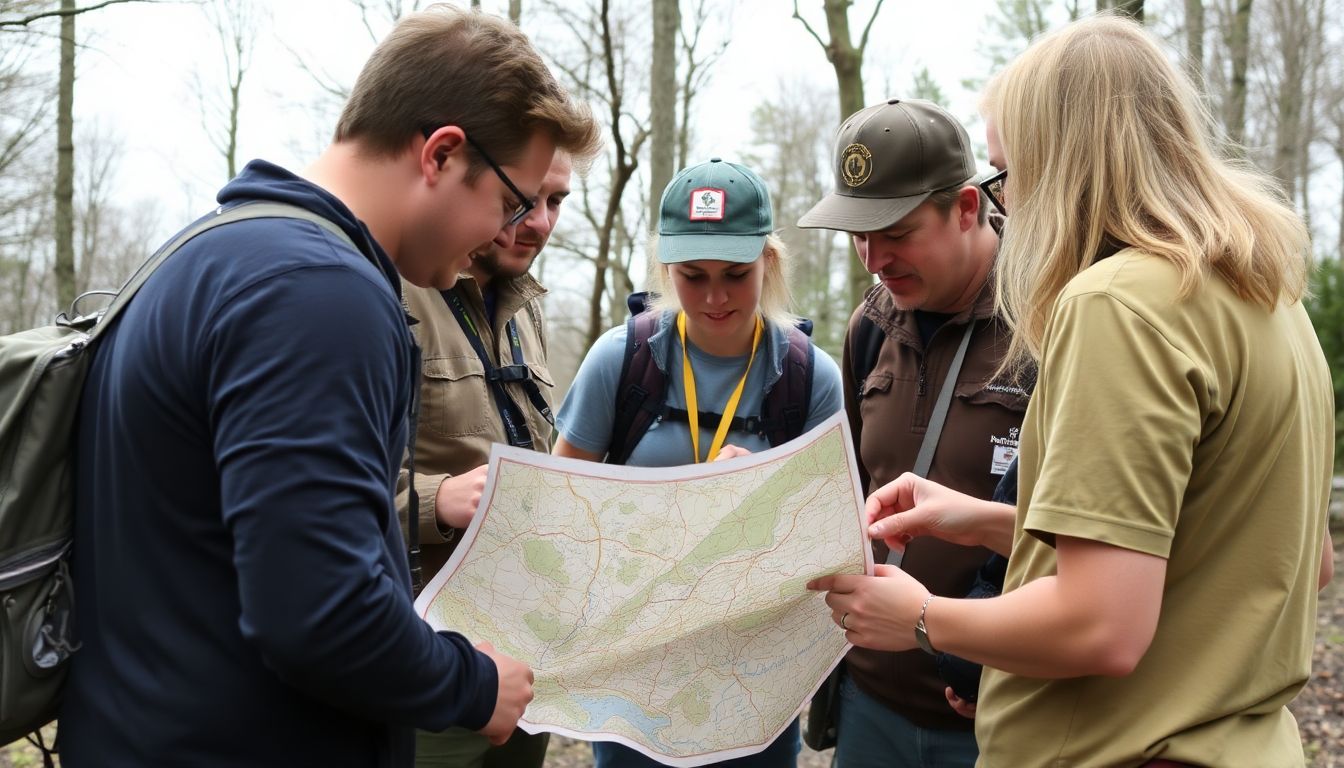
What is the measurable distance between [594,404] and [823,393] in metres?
0.64

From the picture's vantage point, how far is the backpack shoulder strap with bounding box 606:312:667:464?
2.92 m

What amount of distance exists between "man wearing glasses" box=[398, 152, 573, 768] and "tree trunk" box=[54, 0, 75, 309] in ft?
34.4

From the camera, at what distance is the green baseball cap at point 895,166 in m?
2.58

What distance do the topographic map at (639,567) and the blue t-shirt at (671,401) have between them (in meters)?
0.84

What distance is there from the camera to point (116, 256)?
109 feet

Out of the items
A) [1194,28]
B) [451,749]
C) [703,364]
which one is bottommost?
[451,749]

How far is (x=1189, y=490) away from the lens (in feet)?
4.80

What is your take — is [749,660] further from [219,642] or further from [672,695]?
[219,642]

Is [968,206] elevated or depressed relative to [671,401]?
elevated

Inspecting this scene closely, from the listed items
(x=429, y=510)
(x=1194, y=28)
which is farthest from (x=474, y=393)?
(x=1194, y=28)

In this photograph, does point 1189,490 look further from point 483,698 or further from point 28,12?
point 28,12

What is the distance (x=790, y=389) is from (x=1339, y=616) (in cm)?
717

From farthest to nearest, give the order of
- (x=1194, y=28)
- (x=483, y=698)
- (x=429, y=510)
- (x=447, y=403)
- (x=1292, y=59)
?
(x=1292, y=59) < (x=1194, y=28) < (x=447, y=403) < (x=429, y=510) < (x=483, y=698)

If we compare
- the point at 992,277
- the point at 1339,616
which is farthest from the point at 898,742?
the point at 1339,616
